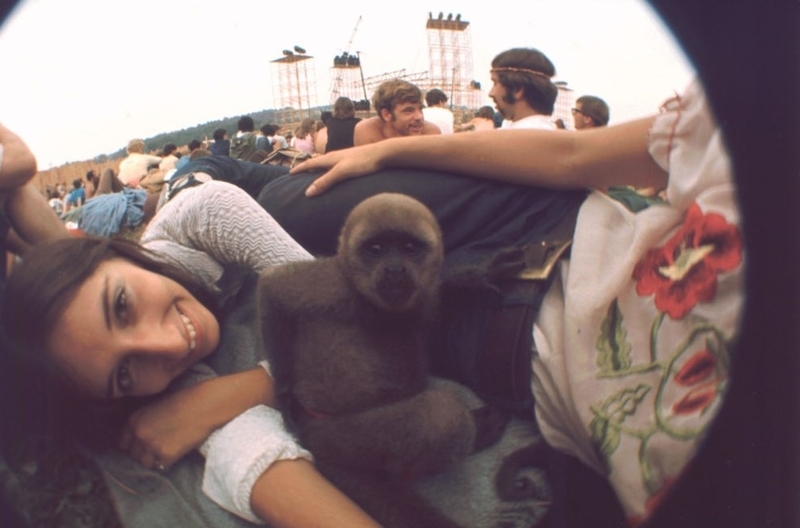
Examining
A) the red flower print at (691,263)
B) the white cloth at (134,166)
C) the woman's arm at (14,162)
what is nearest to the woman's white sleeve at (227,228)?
the white cloth at (134,166)

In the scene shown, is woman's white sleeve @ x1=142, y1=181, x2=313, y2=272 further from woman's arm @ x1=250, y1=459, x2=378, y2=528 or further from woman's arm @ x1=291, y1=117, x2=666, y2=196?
woman's arm @ x1=250, y1=459, x2=378, y2=528

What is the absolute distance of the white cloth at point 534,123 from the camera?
3.62ft

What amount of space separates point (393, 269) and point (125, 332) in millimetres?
401

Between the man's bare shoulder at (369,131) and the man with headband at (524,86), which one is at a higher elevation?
the man with headband at (524,86)

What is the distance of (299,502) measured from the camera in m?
0.99

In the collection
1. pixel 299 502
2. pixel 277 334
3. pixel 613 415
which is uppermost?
pixel 277 334

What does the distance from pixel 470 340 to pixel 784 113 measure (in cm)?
56

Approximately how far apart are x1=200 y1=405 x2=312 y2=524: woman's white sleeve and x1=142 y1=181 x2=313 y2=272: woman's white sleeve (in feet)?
0.79

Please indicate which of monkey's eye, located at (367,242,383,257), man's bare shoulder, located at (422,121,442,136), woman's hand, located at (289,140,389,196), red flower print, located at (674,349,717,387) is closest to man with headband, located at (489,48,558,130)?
man's bare shoulder, located at (422,121,442,136)

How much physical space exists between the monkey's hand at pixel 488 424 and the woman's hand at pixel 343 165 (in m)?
0.43

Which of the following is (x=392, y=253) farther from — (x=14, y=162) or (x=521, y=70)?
(x=14, y=162)

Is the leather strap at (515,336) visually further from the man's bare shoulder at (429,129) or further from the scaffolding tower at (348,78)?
the scaffolding tower at (348,78)

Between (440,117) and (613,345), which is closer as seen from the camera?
(613,345)

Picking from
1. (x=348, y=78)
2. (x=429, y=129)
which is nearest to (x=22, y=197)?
(x=348, y=78)
